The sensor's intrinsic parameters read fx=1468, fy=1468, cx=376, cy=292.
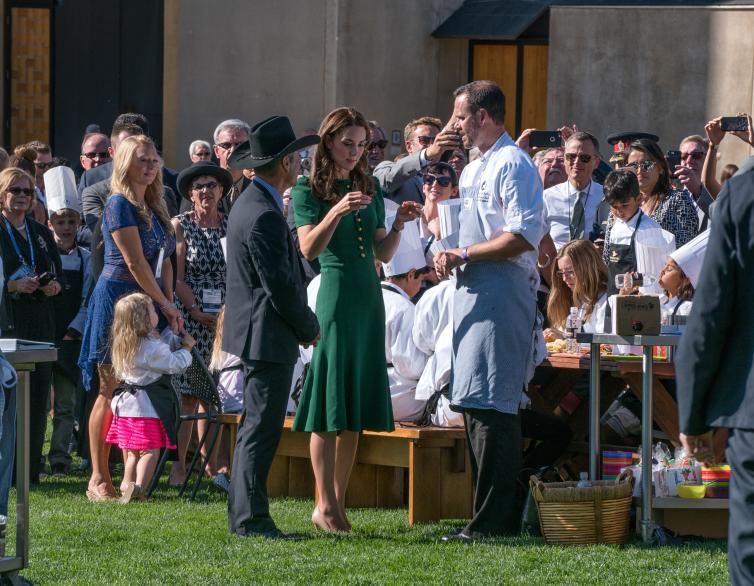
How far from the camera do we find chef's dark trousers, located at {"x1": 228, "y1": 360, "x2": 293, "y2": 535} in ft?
22.4

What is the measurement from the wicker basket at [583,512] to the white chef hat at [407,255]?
6.11 ft

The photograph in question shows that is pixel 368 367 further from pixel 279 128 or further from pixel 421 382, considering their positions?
pixel 279 128

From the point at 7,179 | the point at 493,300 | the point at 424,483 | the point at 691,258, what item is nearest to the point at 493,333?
the point at 493,300

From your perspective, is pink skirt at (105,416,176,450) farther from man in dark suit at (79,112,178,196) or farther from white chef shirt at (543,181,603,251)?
white chef shirt at (543,181,603,251)

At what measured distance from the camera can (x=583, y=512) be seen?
6.86 m

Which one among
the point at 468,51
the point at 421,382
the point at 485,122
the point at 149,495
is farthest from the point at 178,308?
the point at 468,51

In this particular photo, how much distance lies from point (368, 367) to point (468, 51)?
13531 mm

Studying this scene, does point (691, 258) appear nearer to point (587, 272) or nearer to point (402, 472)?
point (587, 272)

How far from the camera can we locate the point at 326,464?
23.2ft

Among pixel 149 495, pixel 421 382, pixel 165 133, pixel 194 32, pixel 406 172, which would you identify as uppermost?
pixel 194 32

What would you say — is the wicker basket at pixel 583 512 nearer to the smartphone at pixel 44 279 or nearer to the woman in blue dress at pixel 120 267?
the woman in blue dress at pixel 120 267

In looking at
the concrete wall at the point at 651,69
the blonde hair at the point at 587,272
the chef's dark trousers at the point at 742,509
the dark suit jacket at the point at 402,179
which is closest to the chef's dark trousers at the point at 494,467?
the blonde hair at the point at 587,272

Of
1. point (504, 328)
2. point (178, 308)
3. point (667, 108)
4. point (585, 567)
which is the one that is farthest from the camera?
point (667, 108)

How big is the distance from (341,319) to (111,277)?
2.05m
